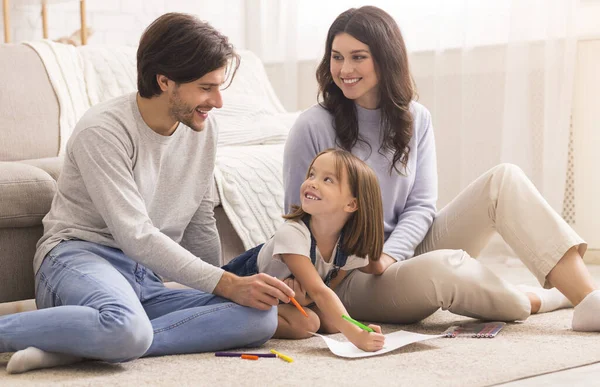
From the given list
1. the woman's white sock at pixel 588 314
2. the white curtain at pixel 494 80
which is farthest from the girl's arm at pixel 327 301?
the white curtain at pixel 494 80

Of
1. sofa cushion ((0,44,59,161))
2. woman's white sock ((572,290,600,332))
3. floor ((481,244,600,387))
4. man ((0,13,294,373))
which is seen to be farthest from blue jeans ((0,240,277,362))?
sofa cushion ((0,44,59,161))

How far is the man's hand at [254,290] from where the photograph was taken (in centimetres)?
152

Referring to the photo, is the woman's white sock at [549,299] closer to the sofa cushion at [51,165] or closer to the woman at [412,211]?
the woman at [412,211]

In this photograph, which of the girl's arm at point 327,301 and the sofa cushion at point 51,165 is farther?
the sofa cushion at point 51,165

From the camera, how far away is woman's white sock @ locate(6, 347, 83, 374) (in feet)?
4.58

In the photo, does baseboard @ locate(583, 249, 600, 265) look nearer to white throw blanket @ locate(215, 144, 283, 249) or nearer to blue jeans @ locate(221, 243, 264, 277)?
white throw blanket @ locate(215, 144, 283, 249)

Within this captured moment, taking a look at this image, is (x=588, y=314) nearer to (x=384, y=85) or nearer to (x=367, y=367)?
(x=367, y=367)

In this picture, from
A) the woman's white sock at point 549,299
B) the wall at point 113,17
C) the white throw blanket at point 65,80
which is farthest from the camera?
the wall at point 113,17

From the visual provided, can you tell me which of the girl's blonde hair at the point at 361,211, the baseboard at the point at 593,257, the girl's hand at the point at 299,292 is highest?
the girl's blonde hair at the point at 361,211

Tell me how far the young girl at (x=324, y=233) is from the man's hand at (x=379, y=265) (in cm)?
4

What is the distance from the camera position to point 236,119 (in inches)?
109

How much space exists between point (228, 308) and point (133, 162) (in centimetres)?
33

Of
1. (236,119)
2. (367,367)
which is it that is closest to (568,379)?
(367,367)

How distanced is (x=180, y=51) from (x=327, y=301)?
0.54 m
